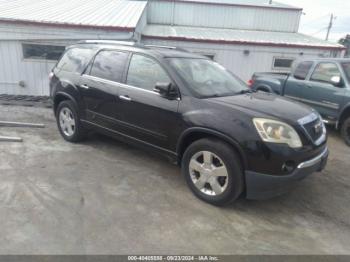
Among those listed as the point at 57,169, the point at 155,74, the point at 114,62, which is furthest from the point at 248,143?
the point at 57,169

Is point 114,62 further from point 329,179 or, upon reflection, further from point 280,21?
point 280,21

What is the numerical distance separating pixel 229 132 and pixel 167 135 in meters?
0.93

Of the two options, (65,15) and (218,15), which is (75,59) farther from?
(218,15)

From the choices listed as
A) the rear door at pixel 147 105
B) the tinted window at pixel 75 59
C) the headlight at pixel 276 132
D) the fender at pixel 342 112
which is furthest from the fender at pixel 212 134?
→ the fender at pixel 342 112

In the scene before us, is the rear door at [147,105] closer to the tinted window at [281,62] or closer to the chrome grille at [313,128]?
the chrome grille at [313,128]

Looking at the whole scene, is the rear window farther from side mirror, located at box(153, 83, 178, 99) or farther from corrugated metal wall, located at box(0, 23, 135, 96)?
corrugated metal wall, located at box(0, 23, 135, 96)

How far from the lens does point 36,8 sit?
10.9 m

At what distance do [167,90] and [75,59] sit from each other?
2387 millimetres

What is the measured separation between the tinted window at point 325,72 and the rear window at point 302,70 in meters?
0.23

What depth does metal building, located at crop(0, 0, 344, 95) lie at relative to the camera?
9.05 m

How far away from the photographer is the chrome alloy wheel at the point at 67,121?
5.35 metres

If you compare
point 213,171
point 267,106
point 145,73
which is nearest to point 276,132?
point 267,106

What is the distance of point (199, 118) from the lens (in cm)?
351

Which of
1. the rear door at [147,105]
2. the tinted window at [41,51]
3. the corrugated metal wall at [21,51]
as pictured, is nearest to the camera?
the rear door at [147,105]
